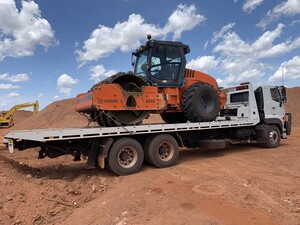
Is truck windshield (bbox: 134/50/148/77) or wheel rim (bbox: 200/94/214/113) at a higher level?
truck windshield (bbox: 134/50/148/77)

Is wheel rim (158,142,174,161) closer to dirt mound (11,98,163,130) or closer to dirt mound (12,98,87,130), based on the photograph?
dirt mound (11,98,163,130)

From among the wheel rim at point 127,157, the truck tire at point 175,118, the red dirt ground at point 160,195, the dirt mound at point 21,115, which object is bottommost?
the red dirt ground at point 160,195

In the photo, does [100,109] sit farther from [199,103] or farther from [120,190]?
[199,103]

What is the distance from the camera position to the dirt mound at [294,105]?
29.1m

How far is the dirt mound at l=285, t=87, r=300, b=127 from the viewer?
2913 centimetres

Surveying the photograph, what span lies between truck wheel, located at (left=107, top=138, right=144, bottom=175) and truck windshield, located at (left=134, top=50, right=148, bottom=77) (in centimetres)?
281

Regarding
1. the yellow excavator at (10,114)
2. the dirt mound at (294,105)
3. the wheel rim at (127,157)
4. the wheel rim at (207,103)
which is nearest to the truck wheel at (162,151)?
the wheel rim at (127,157)

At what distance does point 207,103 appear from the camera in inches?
395

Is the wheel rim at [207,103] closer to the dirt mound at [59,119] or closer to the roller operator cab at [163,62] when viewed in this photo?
the roller operator cab at [163,62]

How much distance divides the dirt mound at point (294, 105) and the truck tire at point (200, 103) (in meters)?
21.5

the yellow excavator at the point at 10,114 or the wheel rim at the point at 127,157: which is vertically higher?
the yellow excavator at the point at 10,114

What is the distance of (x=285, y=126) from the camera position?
42.1ft

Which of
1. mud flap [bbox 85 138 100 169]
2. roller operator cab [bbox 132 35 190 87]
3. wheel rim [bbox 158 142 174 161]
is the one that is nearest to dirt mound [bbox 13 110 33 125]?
roller operator cab [bbox 132 35 190 87]

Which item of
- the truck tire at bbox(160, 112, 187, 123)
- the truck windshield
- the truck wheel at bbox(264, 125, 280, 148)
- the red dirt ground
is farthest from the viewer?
the truck wheel at bbox(264, 125, 280, 148)
